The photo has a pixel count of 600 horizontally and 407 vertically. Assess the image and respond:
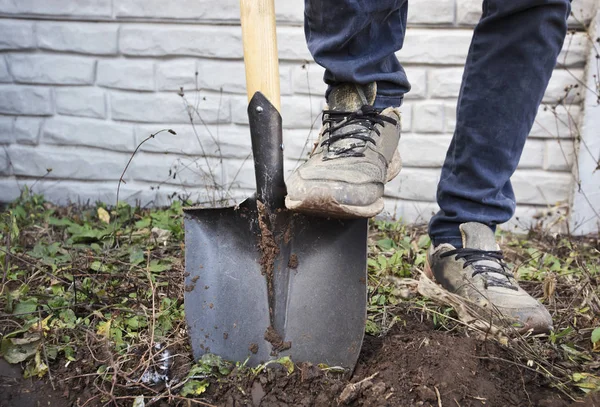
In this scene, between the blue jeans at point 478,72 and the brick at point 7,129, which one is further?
the brick at point 7,129

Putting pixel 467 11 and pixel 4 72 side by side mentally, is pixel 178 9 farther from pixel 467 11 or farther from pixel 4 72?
pixel 467 11

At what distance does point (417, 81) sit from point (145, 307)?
1.58 meters

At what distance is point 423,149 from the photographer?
2574mm

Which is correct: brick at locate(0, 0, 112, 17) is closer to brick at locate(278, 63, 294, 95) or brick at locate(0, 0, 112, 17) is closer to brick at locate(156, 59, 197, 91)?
brick at locate(156, 59, 197, 91)

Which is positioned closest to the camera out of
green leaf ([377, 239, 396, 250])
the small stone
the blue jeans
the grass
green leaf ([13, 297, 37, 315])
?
the small stone

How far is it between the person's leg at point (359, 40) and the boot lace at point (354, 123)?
0.18ft

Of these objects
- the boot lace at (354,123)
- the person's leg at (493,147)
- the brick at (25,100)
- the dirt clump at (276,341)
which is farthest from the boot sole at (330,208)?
the brick at (25,100)

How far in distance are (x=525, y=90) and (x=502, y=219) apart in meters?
0.37

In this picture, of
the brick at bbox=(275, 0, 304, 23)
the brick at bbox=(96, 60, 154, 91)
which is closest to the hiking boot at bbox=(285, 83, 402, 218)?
the brick at bbox=(275, 0, 304, 23)

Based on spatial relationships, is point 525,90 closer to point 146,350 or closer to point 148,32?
point 146,350

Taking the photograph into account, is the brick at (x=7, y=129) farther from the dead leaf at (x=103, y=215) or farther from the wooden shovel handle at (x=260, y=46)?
the wooden shovel handle at (x=260, y=46)

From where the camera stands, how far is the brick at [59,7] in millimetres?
2570

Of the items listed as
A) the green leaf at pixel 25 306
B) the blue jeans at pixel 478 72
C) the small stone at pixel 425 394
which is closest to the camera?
the small stone at pixel 425 394

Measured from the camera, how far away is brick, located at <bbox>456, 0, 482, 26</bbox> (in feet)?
7.86
